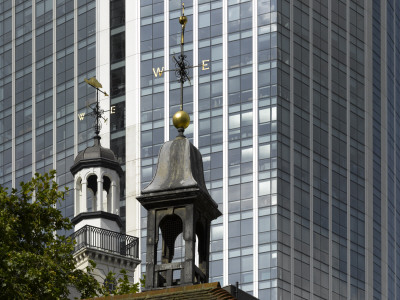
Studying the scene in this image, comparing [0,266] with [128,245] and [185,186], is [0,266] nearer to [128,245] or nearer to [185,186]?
[185,186]

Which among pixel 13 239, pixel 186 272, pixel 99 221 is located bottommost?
pixel 186 272

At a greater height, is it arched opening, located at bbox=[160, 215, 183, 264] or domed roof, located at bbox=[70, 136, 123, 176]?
domed roof, located at bbox=[70, 136, 123, 176]

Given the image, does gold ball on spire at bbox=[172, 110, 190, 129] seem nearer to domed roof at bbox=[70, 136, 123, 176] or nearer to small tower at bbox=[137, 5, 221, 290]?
small tower at bbox=[137, 5, 221, 290]

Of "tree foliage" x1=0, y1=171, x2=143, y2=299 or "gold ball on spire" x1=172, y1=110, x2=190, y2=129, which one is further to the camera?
"tree foliage" x1=0, y1=171, x2=143, y2=299

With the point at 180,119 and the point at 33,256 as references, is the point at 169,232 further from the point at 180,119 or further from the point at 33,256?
the point at 33,256

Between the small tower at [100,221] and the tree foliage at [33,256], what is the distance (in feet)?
72.0

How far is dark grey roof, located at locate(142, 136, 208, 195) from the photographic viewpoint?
228ft

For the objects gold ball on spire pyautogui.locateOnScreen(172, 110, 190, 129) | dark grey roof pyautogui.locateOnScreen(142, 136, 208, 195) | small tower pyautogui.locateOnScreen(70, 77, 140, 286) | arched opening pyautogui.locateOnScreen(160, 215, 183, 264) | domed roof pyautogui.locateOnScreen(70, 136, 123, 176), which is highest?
domed roof pyautogui.locateOnScreen(70, 136, 123, 176)

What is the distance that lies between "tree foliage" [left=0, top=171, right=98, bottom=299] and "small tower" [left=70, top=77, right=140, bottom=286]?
21957 mm

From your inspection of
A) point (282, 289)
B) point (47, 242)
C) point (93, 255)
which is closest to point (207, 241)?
point (47, 242)

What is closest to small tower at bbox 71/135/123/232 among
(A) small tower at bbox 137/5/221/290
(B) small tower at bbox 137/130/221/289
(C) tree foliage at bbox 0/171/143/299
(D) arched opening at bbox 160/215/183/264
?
(C) tree foliage at bbox 0/171/143/299

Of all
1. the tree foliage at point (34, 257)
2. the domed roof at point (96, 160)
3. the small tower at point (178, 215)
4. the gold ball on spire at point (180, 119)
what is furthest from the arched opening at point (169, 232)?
the domed roof at point (96, 160)

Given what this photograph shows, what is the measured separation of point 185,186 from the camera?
6925 cm

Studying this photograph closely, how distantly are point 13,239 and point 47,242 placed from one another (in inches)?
117
